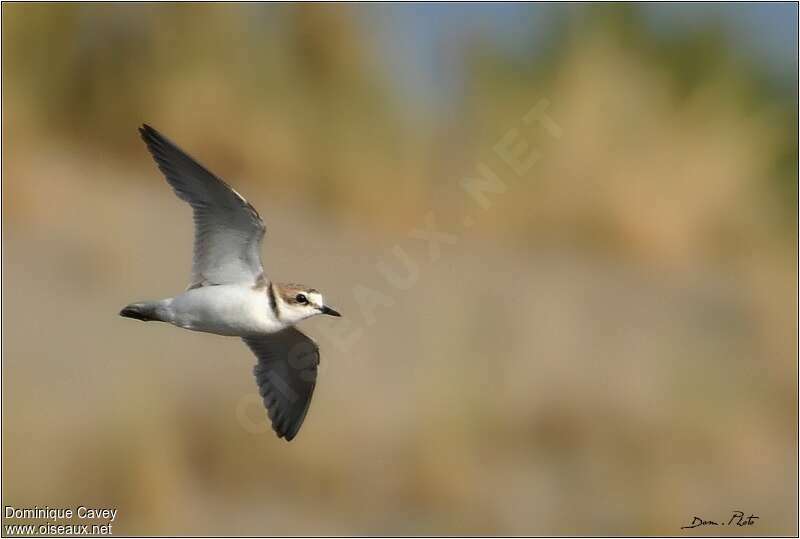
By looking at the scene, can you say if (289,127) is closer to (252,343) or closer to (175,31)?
(175,31)

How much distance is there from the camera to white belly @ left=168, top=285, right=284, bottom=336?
533 centimetres

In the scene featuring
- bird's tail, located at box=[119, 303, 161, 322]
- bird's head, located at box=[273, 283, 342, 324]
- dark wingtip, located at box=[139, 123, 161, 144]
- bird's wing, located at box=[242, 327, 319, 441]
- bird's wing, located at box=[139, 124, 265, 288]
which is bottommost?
bird's wing, located at box=[242, 327, 319, 441]

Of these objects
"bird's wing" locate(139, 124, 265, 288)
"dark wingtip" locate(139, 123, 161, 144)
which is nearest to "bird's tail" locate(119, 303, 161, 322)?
"bird's wing" locate(139, 124, 265, 288)

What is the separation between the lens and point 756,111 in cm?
1104

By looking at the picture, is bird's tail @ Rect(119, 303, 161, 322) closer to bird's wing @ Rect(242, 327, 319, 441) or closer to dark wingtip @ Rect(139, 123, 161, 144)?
dark wingtip @ Rect(139, 123, 161, 144)

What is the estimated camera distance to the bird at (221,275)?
532cm

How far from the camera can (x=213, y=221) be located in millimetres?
5418

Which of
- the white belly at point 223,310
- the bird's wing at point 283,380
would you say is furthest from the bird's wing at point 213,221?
the bird's wing at point 283,380

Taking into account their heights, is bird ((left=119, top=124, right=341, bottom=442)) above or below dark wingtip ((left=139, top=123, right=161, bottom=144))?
below

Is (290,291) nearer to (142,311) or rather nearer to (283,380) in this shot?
(142,311)

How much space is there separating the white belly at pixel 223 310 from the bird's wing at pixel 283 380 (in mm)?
702

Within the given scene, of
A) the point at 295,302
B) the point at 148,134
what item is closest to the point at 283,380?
the point at 295,302

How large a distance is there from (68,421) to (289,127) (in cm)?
326

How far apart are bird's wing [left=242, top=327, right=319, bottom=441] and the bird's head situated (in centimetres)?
67
